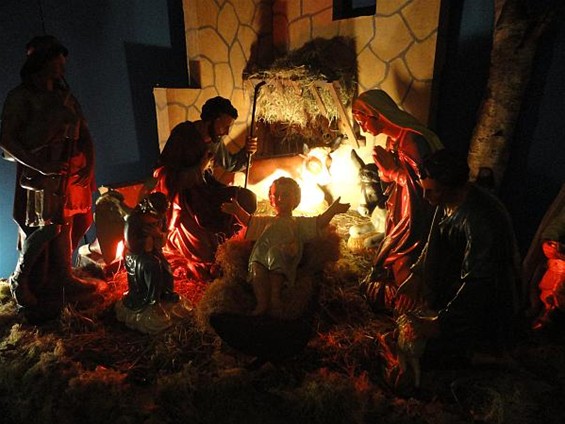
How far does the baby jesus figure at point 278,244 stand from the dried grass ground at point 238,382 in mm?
442

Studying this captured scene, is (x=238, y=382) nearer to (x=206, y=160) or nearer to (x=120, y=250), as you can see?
(x=120, y=250)

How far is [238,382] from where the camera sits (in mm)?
2584

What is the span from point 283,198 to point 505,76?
2.36 metres

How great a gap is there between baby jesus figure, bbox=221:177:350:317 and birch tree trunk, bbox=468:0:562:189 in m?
1.79

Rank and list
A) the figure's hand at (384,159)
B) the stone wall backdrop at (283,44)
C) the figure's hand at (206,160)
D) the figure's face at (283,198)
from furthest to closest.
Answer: the stone wall backdrop at (283,44) < the figure's hand at (206,160) < the figure's hand at (384,159) < the figure's face at (283,198)

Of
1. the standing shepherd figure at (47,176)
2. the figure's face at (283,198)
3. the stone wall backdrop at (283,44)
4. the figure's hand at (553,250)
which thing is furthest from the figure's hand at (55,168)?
the figure's hand at (553,250)

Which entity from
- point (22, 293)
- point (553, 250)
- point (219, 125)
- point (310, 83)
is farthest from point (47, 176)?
point (553, 250)

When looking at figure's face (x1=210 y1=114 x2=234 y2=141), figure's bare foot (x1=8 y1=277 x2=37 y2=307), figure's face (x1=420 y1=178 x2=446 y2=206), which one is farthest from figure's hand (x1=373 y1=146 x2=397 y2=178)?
figure's bare foot (x1=8 y1=277 x2=37 y2=307)

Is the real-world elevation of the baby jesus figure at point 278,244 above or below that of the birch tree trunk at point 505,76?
below

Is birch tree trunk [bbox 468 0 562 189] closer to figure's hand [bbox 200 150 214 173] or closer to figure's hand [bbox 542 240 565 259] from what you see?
figure's hand [bbox 542 240 565 259]

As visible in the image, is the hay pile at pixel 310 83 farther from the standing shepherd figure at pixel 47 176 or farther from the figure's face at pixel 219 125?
the standing shepherd figure at pixel 47 176

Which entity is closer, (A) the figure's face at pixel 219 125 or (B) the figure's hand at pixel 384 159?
(B) the figure's hand at pixel 384 159

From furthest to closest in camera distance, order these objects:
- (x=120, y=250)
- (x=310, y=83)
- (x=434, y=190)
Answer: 1. (x=310, y=83)
2. (x=120, y=250)
3. (x=434, y=190)

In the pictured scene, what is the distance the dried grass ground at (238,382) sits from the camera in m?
2.34
